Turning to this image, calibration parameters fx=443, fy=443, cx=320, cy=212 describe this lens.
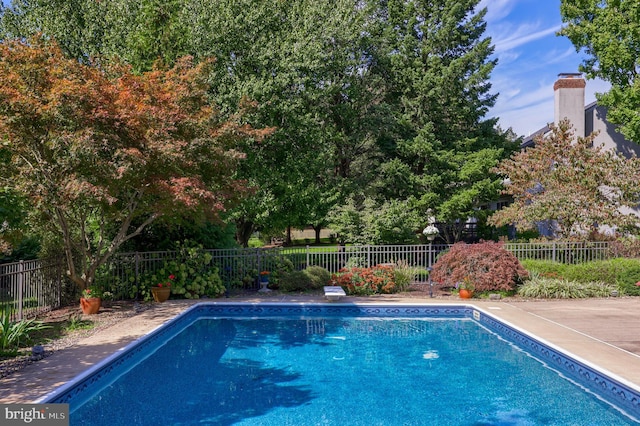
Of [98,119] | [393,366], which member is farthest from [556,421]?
[98,119]

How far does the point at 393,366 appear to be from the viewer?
27.7ft

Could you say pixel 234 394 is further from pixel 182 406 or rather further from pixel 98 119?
pixel 98 119

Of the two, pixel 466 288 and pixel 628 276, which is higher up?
pixel 628 276

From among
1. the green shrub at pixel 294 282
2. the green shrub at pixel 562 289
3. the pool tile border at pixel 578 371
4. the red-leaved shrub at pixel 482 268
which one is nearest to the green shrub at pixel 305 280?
the green shrub at pixel 294 282

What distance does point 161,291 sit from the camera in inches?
518

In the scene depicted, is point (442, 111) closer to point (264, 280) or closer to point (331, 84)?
point (331, 84)

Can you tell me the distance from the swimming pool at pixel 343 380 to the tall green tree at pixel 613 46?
1209 centimetres

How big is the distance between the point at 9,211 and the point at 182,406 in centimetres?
413

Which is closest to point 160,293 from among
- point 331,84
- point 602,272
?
point 331,84

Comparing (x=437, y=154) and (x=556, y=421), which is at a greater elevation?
(x=437, y=154)

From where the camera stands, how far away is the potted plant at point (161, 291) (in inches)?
517

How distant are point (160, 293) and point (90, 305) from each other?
2.40 metres

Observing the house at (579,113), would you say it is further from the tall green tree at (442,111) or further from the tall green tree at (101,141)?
the tall green tree at (101,141)

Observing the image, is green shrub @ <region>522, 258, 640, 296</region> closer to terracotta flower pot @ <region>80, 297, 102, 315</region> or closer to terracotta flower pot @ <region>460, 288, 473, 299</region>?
terracotta flower pot @ <region>460, 288, 473, 299</region>
